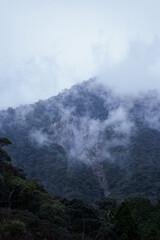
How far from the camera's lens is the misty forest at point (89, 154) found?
23484 mm

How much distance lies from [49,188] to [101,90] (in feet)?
261

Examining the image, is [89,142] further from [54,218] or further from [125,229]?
[54,218]

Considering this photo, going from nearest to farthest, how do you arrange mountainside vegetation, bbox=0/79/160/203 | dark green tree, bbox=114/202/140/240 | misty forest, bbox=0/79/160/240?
dark green tree, bbox=114/202/140/240 < misty forest, bbox=0/79/160/240 < mountainside vegetation, bbox=0/79/160/203

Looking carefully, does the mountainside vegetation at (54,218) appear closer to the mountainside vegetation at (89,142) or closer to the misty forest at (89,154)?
the misty forest at (89,154)

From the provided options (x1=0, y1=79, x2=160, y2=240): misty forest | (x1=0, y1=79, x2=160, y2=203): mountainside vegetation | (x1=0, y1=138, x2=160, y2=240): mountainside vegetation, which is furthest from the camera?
(x1=0, y1=79, x2=160, y2=203): mountainside vegetation

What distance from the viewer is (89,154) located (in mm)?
99688

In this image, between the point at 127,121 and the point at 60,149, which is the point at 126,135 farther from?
the point at 60,149

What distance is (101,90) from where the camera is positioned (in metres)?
Result: 139

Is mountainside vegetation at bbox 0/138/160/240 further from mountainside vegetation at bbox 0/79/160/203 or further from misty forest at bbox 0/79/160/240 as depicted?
mountainside vegetation at bbox 0/79/160/203

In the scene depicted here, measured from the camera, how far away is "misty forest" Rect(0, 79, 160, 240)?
2348cm

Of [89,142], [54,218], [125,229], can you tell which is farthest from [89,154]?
[54,218]

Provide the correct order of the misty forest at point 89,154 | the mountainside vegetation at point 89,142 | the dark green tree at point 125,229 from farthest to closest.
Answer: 1. the mountainside vegetation at point 89,142
2. the misty forest at point 89,154
3. the dark green tree at point 125,229

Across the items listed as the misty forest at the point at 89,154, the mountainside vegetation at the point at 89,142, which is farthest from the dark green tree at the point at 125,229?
the mountainside vegetation at the point at 89,142

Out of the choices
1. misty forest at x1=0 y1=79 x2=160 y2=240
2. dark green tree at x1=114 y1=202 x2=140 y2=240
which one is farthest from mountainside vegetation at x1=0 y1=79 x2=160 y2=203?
dark green tree at x1=114 y1=202 x2=140 y2=240
